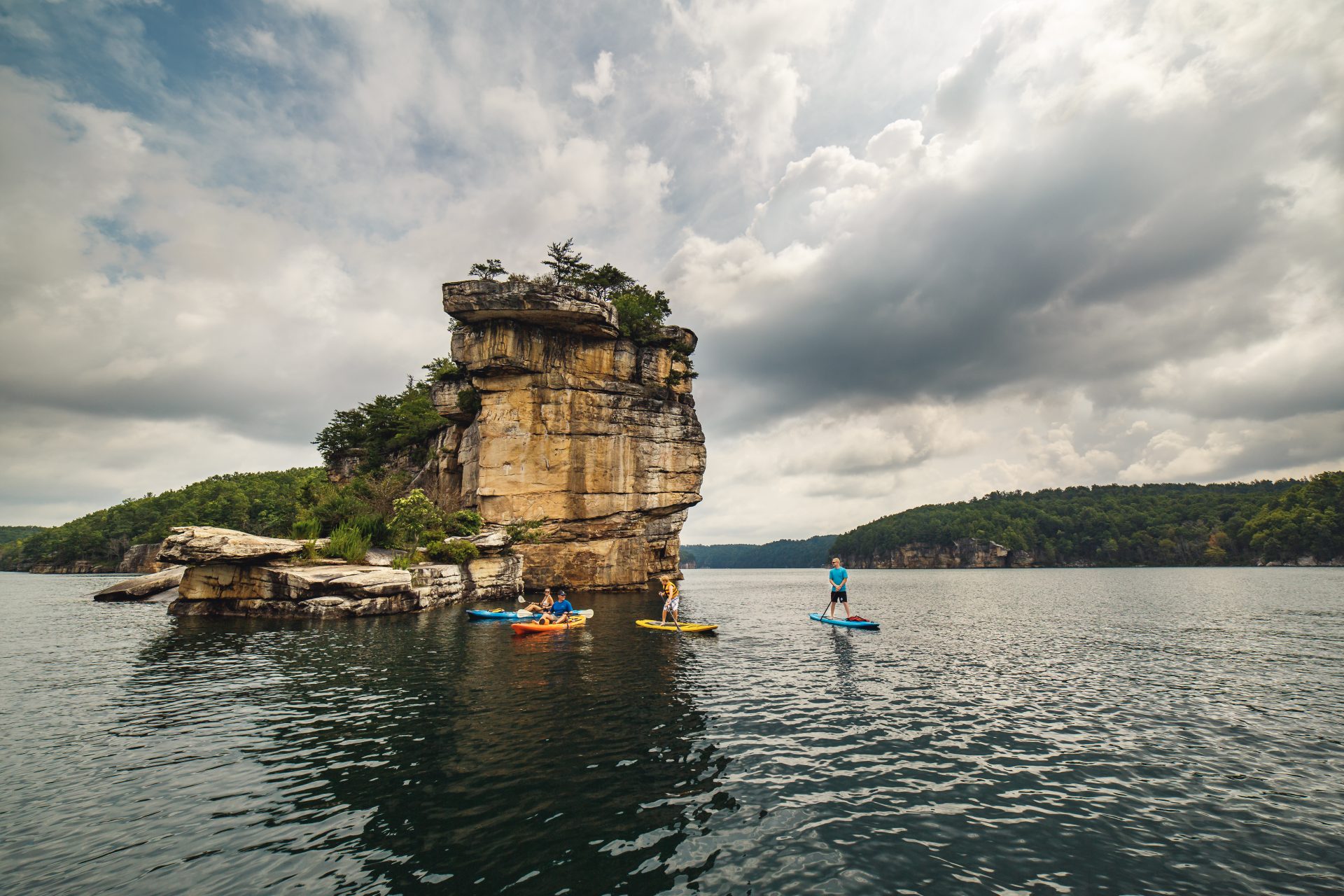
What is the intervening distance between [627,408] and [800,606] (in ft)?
75.2

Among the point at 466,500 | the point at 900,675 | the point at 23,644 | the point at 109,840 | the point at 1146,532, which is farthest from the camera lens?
the point at 1146,532

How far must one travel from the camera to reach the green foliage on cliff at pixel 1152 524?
363 ft

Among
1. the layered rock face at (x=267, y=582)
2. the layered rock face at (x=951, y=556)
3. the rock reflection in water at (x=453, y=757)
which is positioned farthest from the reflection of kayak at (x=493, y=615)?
the layered rock face at (x=951, y=556)

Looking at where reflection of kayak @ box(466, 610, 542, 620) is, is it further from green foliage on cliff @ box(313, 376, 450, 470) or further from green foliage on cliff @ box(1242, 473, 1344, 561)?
green foliage on cliff @ box(1242, 473, 1344, 561)

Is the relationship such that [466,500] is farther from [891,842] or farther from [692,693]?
[891,842]

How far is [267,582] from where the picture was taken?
31266 millimetres

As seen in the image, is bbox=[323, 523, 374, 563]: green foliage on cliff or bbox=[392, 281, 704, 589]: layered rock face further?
bbox=[392, 281, 704, 589]: layered rock face

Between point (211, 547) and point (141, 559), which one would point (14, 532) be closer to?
point (141, 559)

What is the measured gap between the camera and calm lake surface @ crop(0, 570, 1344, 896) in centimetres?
672

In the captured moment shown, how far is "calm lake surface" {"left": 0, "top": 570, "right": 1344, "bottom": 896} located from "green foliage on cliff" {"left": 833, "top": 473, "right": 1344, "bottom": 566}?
13475 centimetres

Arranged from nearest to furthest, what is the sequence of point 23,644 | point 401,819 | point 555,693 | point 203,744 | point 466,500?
point 401,819 → point 203,744 → point 555,693 → point 23,644 → point 466,500

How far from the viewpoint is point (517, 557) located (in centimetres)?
4491

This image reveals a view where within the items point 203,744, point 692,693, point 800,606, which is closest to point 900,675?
point 692,693

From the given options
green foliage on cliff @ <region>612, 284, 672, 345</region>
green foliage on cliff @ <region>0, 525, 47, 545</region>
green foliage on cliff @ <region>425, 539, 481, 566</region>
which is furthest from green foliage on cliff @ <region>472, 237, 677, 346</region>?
green foliage on cliff @ <region>0, 525, 47, 545</region>
